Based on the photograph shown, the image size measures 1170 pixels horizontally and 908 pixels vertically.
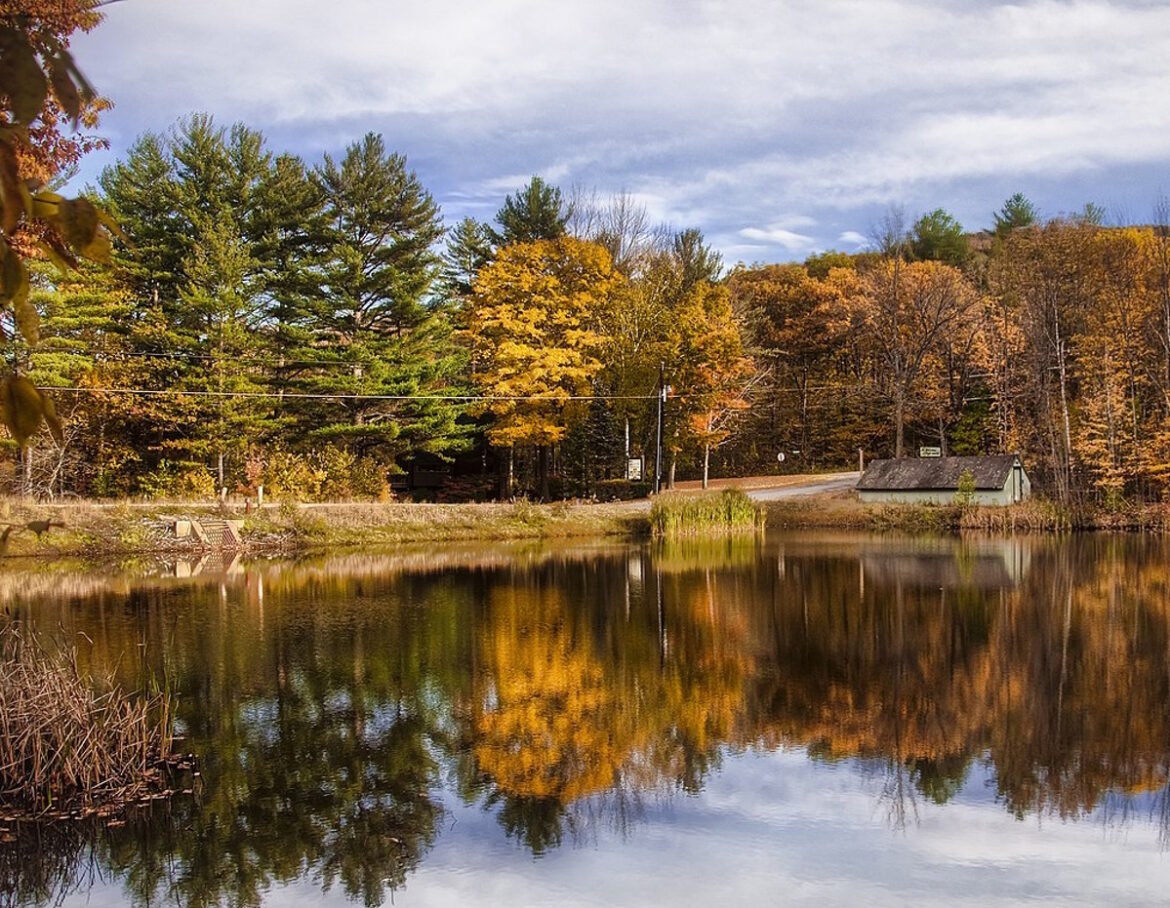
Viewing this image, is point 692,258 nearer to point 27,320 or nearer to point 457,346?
point 457,346

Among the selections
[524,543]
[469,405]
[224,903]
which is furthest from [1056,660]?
[469,405]

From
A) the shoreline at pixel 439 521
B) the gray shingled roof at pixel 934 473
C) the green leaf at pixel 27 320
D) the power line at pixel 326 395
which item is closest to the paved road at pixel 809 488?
the shoreline at pixel 439 521

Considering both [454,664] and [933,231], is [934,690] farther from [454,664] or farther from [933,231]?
[933,231]

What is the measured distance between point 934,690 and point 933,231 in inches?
2406

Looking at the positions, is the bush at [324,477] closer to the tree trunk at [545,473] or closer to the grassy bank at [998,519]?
the tree trunk at [545,473]

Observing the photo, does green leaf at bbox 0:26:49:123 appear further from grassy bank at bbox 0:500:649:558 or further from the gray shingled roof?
the gray shingled roof

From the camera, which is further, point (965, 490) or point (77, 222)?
point (965, 490)

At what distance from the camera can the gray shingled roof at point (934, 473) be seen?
42781mm

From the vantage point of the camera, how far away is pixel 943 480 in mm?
43594

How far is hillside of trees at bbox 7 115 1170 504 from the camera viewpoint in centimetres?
3934

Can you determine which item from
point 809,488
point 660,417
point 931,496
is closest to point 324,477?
point 660,417

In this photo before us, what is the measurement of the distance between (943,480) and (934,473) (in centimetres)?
70

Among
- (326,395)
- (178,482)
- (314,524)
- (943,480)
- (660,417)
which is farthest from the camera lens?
(943,480)

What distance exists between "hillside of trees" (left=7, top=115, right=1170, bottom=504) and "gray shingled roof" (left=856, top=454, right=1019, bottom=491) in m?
2.74
